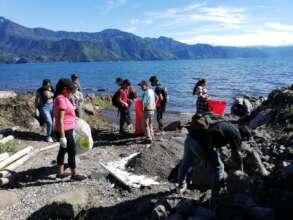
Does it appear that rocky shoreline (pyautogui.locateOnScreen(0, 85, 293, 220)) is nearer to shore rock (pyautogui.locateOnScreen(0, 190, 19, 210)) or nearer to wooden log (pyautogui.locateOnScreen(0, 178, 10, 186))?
shore rock (pyautogui.locateOnScreen(0, 190, 19, 210))

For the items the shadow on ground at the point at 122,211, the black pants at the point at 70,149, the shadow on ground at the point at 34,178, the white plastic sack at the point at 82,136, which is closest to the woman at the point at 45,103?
the shadow on ground at the point at 34,178

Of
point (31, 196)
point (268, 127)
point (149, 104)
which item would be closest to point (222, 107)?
point (268, 127)

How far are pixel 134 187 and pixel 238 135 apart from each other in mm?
2882

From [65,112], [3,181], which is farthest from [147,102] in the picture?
[3,181]

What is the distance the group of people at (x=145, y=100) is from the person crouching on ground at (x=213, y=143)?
5868 millimetres

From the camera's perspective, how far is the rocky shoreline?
7.22 m

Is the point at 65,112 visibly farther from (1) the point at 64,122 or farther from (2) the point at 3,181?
(2) the point at 3,181

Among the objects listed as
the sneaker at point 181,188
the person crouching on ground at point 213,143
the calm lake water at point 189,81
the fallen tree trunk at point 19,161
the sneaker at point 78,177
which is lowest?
the calm lake water at point 189,81

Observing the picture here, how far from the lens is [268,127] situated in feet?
52.3

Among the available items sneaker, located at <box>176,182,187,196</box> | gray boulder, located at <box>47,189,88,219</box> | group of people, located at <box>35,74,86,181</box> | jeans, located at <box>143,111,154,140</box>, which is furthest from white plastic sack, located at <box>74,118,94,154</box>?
jeans, located at <box>143,111,154,140</box>

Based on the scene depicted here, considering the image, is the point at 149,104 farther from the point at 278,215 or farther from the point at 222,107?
the point at 278,215

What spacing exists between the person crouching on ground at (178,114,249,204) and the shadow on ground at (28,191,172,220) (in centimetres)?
118

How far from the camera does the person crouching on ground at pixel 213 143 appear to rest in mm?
7762

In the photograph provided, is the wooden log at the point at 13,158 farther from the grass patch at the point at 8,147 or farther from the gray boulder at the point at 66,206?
the gray boulder at the point at 66,206
